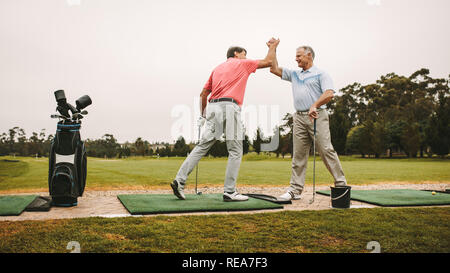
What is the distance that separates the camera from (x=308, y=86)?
19.0ft

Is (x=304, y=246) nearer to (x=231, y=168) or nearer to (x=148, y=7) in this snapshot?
(x=231, y=168)

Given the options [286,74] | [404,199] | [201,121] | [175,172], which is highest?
[286,74]

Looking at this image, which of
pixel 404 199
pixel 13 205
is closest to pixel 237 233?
pixel 13 205

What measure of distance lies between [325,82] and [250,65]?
48.6 inches

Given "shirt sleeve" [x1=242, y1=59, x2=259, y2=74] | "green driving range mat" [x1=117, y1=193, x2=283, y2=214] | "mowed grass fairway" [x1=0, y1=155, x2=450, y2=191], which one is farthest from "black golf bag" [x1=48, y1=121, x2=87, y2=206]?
"mowed grass fairway" [x1=0, y1=155, x2=450, y2=191]

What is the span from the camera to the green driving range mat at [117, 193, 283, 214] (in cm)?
446

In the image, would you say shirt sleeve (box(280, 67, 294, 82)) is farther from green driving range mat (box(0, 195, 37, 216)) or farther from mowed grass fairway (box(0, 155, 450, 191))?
green driving range mat (box(0, 195, 37, 216))

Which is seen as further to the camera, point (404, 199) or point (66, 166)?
point (404, 199)

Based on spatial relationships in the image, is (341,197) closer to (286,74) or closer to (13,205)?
(286,74)

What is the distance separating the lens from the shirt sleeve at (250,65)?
18.1ft

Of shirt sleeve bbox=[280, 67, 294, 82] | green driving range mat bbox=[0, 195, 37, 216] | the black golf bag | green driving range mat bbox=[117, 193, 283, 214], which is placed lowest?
green driving range mat bbox=[117, 193, 283, 214]

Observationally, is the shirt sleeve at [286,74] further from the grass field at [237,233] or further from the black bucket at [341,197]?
the grass field at [237,233]

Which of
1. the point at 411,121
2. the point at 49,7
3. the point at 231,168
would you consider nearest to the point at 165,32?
the point at 49,7

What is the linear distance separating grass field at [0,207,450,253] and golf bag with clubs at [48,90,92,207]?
1.12m
